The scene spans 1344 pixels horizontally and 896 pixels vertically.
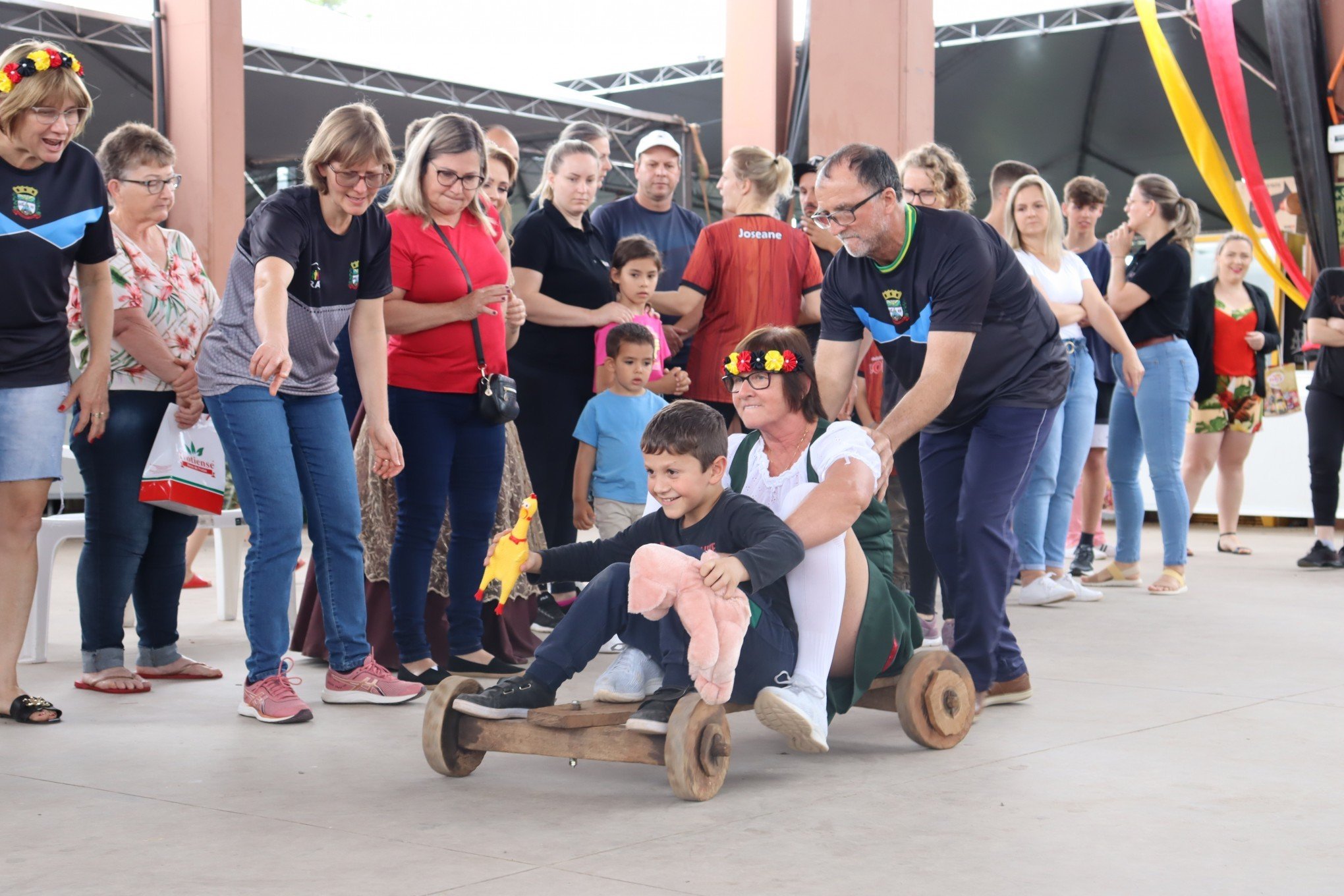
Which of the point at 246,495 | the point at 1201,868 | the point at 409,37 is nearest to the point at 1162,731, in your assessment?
the point at 1201,868

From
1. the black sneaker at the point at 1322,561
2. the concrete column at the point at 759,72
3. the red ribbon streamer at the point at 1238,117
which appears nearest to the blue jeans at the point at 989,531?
the black sneaker at the point at 1322,561

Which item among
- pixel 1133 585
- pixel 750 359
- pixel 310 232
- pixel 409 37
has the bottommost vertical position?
pixel 1133 585

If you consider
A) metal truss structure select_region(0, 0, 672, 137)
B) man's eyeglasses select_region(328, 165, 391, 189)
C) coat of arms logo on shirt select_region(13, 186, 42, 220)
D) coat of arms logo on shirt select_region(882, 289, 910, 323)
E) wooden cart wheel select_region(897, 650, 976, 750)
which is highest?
metal truss structure select_region(0, 0, 672, 137)

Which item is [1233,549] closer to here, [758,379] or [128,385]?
[758,379]

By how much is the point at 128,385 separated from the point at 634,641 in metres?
1.90

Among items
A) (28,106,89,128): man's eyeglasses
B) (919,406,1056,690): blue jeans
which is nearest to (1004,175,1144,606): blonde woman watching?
(919,406,1056,690): blue jeans

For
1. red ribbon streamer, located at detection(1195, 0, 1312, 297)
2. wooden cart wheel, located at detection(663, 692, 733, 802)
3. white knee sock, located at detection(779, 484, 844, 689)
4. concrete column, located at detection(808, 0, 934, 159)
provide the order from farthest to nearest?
red ribbon streamer, located at detection(1195, 0, 1312, 297)
concrete column, located at detection(808, 0, 934, 159)
white knee sock, located at detection(779, 484, 844, 689)
wooden cart wheel, located at detection(663, 692, 733, 802)

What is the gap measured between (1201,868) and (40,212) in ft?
9.50

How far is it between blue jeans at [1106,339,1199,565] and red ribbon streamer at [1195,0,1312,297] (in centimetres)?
382

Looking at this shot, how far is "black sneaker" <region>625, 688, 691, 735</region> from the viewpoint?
8.61ft

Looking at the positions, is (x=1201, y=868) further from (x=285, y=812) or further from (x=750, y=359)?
(x=285, y=812)

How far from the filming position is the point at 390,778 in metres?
2.84

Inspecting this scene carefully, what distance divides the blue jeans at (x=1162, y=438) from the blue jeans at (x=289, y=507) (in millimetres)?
3591

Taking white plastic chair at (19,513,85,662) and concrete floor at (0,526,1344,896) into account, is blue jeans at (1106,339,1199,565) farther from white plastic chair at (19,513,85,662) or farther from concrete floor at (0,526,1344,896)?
white plastic chair at (19,513,85,662)
